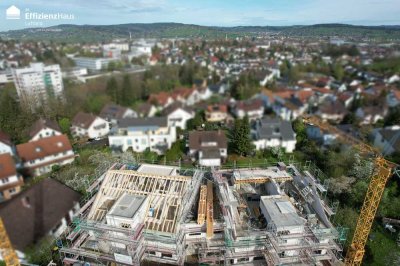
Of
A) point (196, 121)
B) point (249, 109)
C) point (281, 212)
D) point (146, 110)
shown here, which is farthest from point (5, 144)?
point (249, 109)

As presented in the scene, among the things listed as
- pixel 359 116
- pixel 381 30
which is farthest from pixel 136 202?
pixel 381 30

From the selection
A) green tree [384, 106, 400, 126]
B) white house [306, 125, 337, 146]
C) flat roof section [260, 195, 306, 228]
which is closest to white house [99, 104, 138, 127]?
flat roof section [260, 195, 306, 228]

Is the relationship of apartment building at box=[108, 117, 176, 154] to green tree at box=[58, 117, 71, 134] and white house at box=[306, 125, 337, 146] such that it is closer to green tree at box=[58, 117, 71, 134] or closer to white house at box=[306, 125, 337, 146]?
green tree at box=[58, 117, 71, 134]

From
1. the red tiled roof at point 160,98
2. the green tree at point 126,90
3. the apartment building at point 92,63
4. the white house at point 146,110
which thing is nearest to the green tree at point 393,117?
the red tiled roof at point 160,98

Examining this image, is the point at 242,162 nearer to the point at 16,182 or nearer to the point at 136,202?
the point at 136,202

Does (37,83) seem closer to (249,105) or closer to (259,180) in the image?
(259,180)
